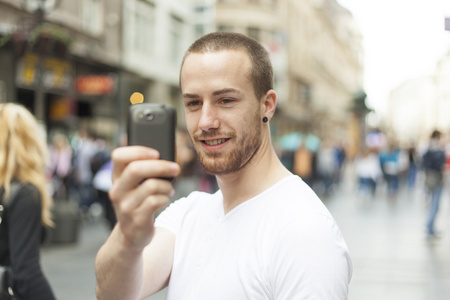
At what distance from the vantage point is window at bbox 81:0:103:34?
1758cm

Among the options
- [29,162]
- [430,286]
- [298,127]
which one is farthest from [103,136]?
[298,127]

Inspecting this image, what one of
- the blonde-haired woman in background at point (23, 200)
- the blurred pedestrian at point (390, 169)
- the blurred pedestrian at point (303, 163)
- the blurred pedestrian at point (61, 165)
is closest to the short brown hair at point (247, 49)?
the blonde-haired woman in background at point (23, 200)

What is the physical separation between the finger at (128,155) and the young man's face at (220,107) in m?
0.47

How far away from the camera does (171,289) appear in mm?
1736

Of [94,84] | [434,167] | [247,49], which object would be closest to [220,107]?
[247,49]

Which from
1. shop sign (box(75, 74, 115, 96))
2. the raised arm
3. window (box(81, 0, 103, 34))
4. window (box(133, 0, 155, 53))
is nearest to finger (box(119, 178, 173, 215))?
the raised arm

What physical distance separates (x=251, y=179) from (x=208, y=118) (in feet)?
0.92

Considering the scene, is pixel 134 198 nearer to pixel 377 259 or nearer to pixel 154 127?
pixel 154 127

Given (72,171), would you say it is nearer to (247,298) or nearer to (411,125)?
(247,298)

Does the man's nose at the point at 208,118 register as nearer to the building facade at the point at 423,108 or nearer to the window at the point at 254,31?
the window at the point at 254,31

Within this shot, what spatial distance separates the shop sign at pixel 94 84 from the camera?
16.8 metres

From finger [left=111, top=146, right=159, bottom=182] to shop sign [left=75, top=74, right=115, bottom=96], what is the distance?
52.7 feet

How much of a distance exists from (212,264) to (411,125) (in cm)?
19313

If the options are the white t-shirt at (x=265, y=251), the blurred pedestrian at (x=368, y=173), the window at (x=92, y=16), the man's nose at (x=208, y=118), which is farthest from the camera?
the window at (x=92, y=16)
